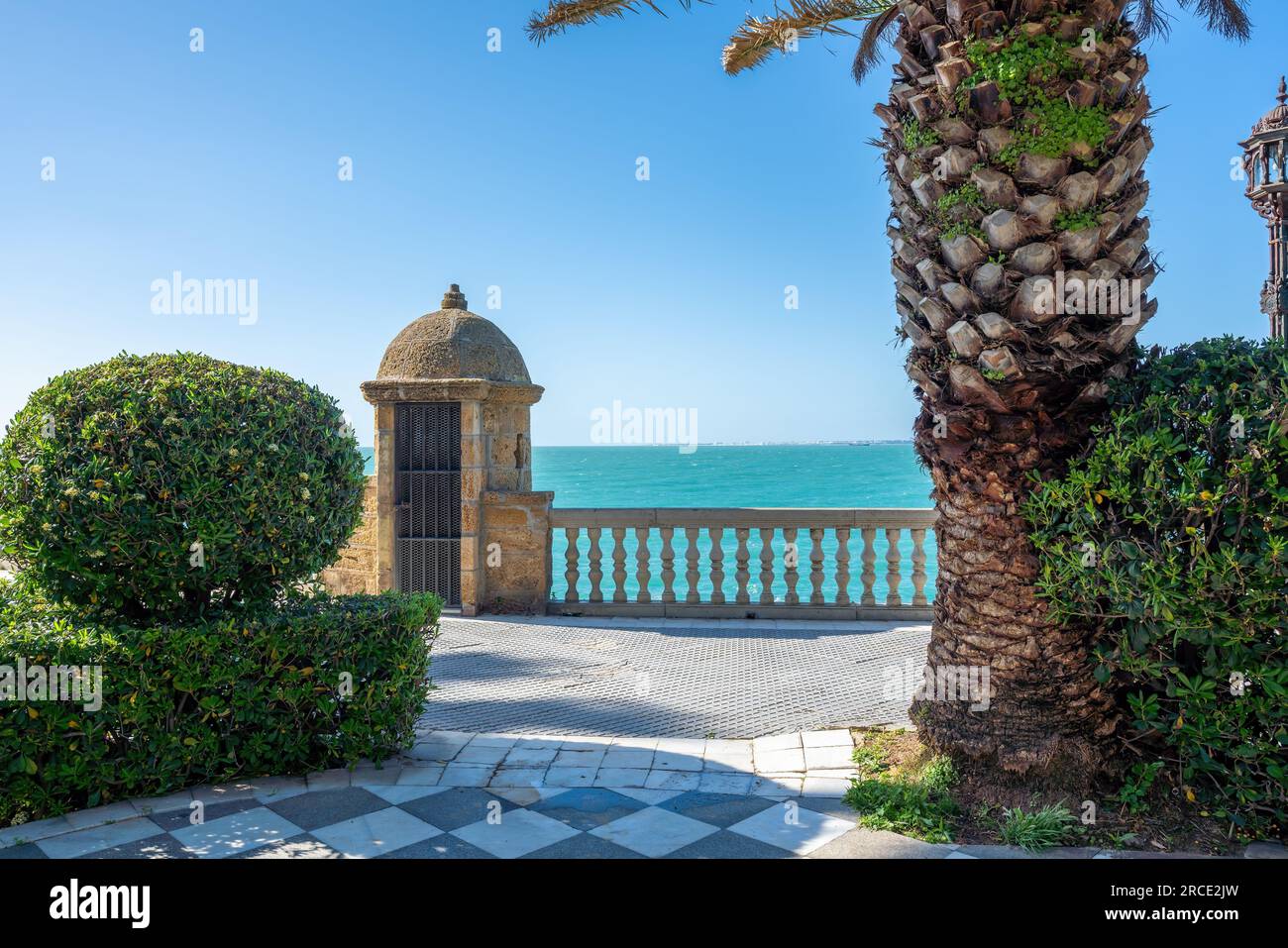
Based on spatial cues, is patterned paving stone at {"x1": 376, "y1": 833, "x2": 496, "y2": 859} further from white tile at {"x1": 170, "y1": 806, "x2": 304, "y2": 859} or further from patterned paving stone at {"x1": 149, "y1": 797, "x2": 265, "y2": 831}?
patterned paving stone at {"x1": 149, "y1": 797, "x2": 265, "y2": 831}

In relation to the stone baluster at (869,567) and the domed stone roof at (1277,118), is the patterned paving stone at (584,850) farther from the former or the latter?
the domed stone roof at (1277,118)

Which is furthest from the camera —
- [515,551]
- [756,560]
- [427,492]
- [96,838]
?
[427,492]

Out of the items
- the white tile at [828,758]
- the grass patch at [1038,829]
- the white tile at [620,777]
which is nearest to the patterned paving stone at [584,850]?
the white tile at [620,777]

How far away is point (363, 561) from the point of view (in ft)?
35.2

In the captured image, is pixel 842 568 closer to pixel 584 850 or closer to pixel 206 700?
pixel 584 850

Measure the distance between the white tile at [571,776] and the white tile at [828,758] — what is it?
1.22 metres

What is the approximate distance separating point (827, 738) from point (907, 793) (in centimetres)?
121

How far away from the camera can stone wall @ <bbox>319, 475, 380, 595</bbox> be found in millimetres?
10539

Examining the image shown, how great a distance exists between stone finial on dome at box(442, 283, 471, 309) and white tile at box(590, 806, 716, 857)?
835 centimetres

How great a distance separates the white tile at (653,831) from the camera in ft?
12.5

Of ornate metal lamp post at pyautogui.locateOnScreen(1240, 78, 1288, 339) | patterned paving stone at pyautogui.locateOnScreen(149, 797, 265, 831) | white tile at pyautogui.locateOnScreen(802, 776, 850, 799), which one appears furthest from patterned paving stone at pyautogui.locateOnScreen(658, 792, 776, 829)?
ornate metal lamp post at pyautogui.locateOnScreen(1240, 78, 1288, 339)

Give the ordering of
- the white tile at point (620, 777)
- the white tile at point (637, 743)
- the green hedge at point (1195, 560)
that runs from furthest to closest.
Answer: the white tile at point (637, 743) < the white tile at point (620, 777) < the green hedge at point (1195, 560)

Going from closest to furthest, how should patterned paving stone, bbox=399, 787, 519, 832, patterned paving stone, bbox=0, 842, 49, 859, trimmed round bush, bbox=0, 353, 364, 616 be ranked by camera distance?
patterned paving stone, bbox=0, 842, 49, 859, patterned paving stone, bbox=399, 787, 519, 832, trimmed round bush, bbox=0, 353, 364, 616

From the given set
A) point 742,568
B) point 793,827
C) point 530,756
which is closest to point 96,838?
point 530,756
